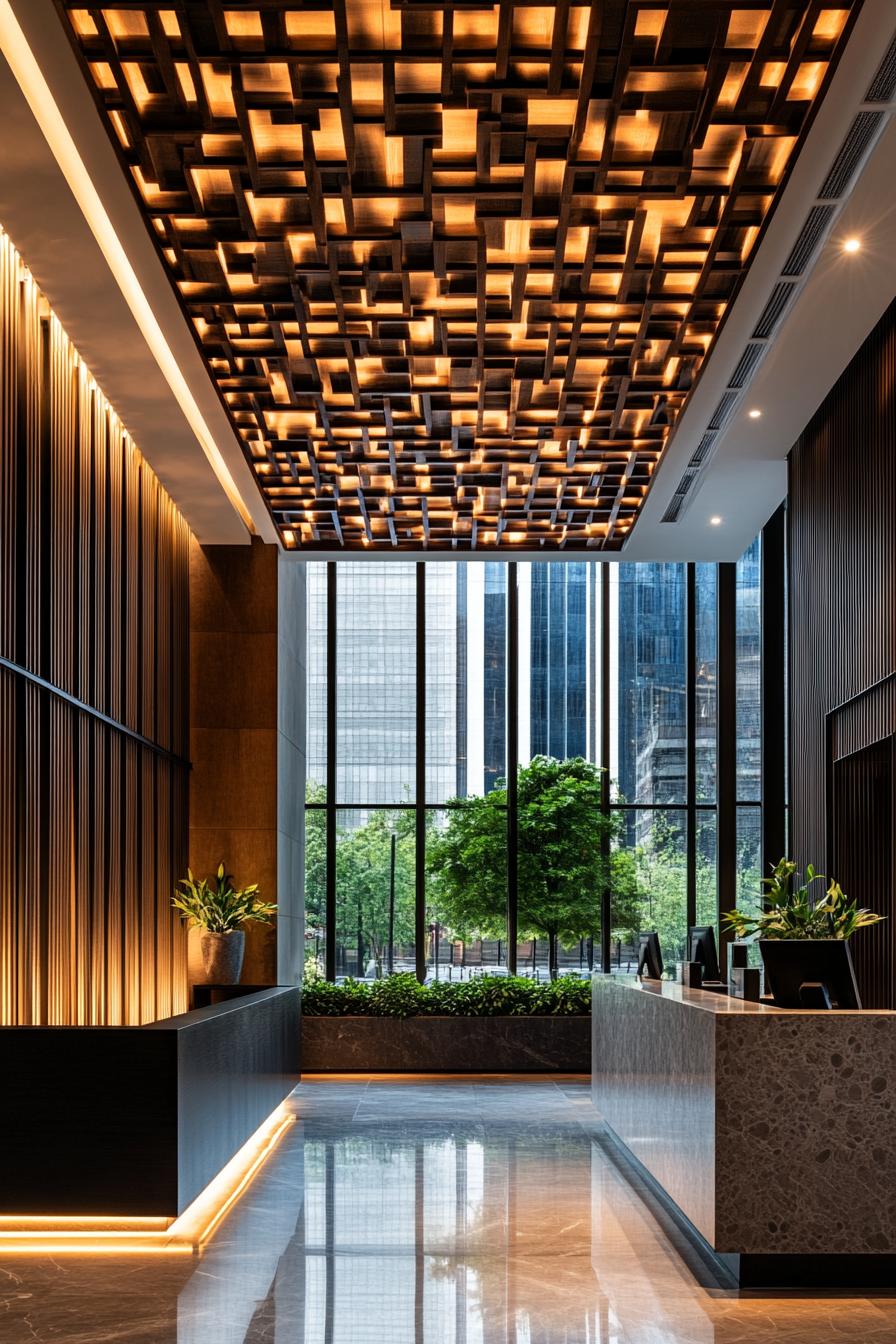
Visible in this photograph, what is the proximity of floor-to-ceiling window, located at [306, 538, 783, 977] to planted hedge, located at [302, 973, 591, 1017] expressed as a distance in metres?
2.77

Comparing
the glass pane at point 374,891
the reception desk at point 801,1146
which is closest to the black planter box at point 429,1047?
the glass pane at point 374,891

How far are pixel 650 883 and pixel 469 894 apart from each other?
2.14 metres

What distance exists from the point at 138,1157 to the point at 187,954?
5521mm

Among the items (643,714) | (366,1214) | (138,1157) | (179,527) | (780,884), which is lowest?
(366,1214)

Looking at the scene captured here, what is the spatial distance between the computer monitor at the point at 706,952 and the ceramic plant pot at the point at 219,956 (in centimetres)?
377

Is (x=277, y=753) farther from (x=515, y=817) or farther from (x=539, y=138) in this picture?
(x=539, y=138)

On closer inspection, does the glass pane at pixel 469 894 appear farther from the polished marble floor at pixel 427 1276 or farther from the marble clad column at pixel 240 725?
the polished marble floor at pixel 427 1276

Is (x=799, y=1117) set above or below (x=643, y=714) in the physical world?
below

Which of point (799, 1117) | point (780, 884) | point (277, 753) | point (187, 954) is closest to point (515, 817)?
point (277, 753)

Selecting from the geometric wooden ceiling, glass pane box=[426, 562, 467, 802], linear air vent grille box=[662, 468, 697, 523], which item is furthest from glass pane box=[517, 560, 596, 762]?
the geometric wooden ceiling

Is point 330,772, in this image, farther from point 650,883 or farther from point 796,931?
point 796,931

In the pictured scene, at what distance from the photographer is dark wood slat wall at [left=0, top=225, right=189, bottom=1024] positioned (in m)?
7.45

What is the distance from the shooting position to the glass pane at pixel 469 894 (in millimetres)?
15680

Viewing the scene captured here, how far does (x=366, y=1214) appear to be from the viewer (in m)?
6.63
